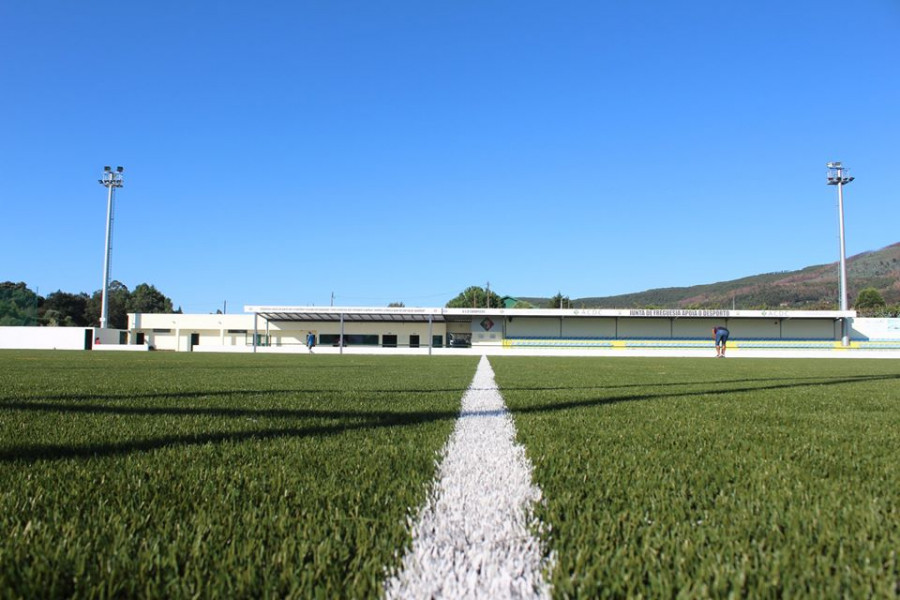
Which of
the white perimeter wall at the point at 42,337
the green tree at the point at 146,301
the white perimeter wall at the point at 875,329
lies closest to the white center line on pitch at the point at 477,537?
the white perimeter wall at the point at 42,337

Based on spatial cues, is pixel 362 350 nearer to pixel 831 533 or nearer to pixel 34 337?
pixel 34 337

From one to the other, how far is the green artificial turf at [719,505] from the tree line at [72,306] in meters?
54.8

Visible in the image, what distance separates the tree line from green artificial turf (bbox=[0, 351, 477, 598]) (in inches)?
2070

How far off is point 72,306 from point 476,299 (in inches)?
2295

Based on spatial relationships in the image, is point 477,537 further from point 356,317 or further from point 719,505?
point 356,317

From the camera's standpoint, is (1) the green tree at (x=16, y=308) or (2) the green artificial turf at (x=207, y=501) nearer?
(2) the green artificial turf at (x=207, y=501)

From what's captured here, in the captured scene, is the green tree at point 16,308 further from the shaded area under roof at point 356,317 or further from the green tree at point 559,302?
the green tree at point 559,302

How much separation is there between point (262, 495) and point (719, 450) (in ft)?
6.98

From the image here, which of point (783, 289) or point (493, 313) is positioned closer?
point (493, 313)

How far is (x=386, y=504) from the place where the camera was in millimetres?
1861

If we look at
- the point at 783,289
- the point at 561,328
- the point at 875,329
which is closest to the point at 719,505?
the point at 561,328

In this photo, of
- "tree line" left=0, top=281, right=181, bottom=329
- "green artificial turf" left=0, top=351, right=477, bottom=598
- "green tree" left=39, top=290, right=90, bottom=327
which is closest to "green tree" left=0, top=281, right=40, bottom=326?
"tree line" left=0, top=281, right=181, bottom=329

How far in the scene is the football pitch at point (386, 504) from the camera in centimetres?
128

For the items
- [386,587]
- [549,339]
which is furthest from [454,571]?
[549,339]
